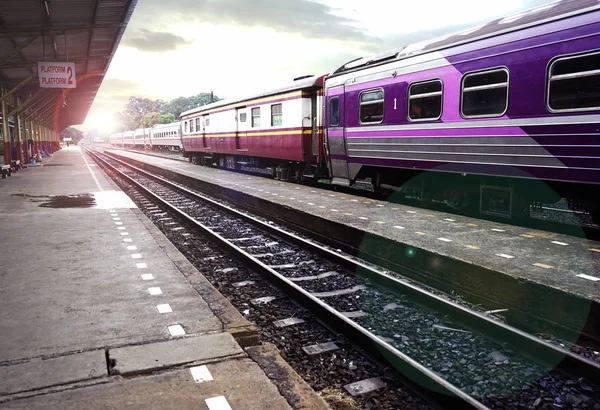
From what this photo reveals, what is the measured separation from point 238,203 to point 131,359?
10049 mm

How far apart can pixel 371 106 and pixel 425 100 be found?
1.80 meters

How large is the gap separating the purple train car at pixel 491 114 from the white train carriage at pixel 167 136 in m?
28.3

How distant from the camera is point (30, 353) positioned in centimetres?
357

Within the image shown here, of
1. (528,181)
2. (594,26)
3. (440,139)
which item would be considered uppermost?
(594,26)

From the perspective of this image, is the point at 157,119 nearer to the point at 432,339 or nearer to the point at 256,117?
the point at 256,117

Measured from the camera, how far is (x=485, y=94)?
8.08 m

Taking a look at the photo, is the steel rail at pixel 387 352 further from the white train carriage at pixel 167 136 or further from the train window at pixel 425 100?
the white train carriage at pixel 167 136

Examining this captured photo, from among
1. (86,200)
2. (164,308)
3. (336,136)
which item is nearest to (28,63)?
(86,200)

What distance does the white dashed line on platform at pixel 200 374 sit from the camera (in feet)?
10.4

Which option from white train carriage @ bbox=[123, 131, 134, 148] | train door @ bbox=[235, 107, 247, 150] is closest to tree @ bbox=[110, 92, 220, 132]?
white train carriage @ bbox=[123, 131, 134, 148]

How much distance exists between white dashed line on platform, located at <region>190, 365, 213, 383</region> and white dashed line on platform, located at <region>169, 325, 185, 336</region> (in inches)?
26.8

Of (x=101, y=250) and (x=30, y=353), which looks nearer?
(x=30, y=353)

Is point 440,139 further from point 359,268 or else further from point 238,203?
point 238,203

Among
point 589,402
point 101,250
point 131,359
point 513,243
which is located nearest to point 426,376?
point 589,402
